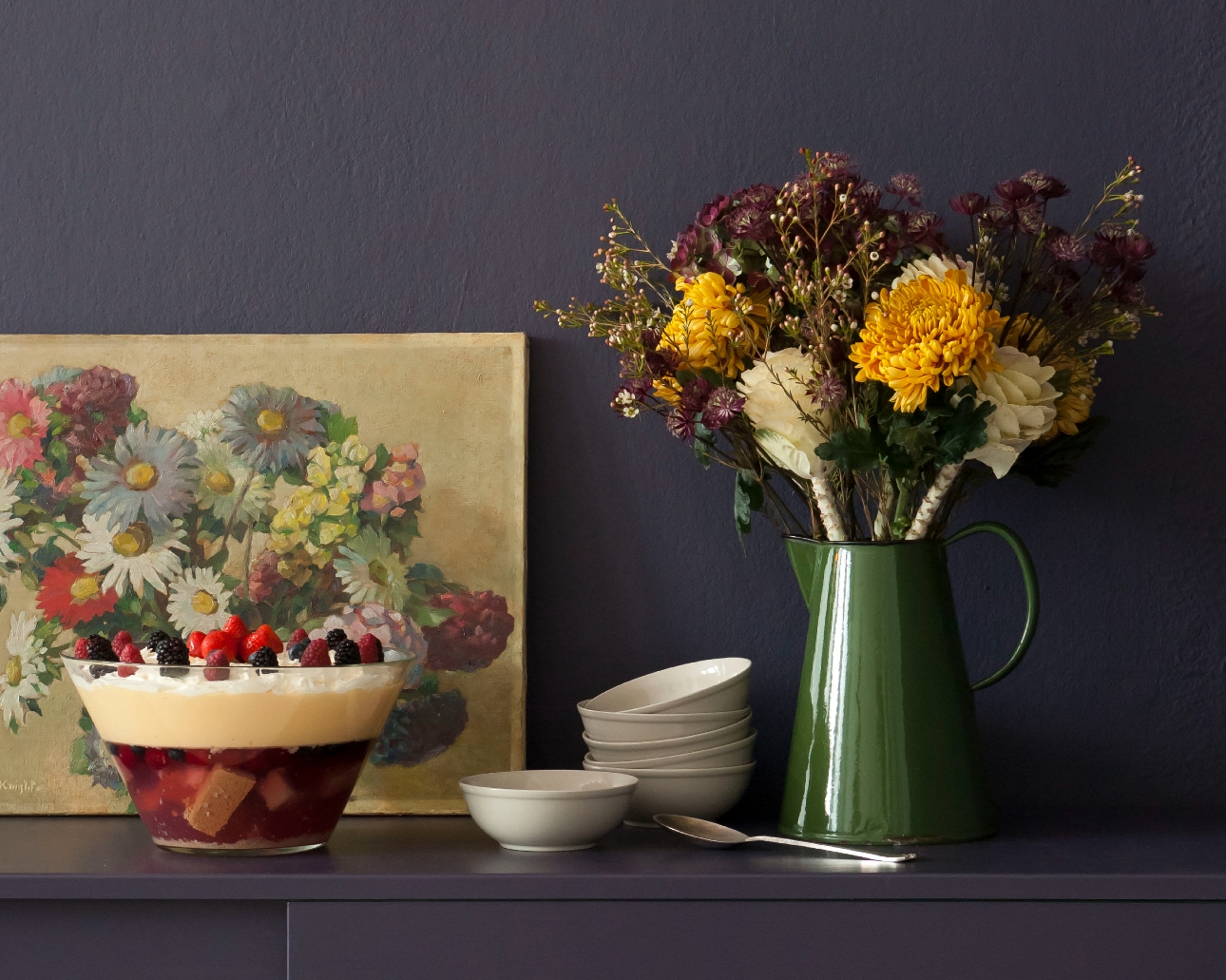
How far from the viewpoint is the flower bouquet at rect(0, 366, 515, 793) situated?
1.28m

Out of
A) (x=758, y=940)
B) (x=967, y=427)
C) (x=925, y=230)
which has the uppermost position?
(x=925, y=230)

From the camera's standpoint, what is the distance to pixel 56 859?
3.47 feet

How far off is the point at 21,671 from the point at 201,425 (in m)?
0.34

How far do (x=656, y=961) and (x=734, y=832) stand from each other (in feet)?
0.50

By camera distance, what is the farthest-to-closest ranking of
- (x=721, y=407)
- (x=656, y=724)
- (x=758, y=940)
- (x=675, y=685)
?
1. (x=675, y=685)
2. (x=656, y=724)
3. (x=721, y=407)
4. (x=758, y=940)

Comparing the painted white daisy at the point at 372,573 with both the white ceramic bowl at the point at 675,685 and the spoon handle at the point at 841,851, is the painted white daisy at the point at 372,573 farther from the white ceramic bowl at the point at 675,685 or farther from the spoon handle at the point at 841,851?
the spoon handle at the point at 841,851

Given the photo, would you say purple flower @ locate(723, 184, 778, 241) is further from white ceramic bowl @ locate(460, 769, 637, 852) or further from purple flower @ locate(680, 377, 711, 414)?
white ceramic bowl @ locate(460, 769, 637, 852)

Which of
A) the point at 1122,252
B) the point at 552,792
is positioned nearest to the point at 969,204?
the point at 1122,252

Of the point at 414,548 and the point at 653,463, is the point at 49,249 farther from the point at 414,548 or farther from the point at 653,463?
the point at 653,463

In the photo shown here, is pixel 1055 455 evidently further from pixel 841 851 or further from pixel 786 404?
pixel 841 851

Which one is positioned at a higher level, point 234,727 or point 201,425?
point 201,425

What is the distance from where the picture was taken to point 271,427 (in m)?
1.31

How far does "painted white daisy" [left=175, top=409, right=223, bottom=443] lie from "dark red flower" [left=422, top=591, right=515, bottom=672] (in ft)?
1.05

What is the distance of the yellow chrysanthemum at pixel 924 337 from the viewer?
0.99 meters
